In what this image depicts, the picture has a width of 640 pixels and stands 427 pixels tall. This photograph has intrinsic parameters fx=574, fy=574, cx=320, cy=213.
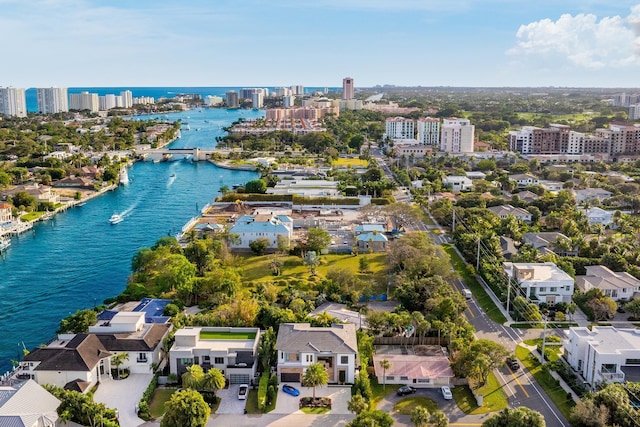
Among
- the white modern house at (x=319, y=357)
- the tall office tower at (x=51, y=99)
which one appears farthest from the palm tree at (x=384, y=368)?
the tall office tower at (x=51, y=99)

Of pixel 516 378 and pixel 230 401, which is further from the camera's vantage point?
pixel 516 378

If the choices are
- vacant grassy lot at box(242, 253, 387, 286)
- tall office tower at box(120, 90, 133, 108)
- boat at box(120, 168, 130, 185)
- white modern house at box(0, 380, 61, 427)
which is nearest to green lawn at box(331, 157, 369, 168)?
boat at box(120, 168, 130, 185)

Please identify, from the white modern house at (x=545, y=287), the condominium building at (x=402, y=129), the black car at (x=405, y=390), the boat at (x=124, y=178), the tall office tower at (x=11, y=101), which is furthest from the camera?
the tall office tower at (x=11, y=101)

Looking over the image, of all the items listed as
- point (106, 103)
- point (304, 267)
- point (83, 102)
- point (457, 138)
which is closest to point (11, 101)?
point (83, 102)

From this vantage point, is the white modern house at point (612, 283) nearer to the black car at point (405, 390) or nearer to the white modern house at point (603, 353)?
the white modern house at point (603, 353)

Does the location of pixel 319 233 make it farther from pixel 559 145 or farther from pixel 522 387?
pixel 559 145

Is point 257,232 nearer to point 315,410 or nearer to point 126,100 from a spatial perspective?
A: point 315,410
